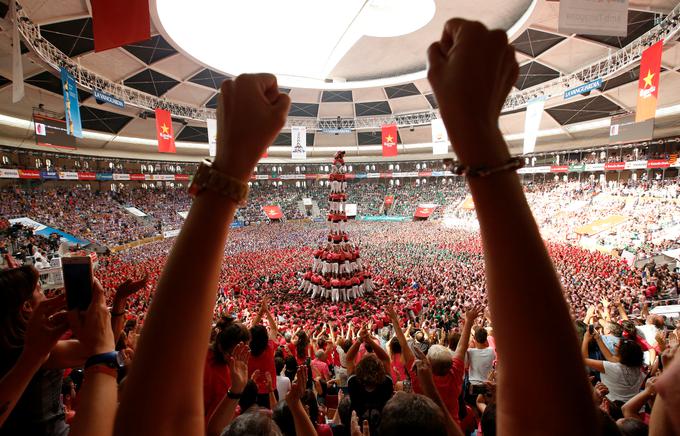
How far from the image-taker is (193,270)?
854mm

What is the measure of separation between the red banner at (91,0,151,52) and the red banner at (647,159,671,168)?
36580 mm

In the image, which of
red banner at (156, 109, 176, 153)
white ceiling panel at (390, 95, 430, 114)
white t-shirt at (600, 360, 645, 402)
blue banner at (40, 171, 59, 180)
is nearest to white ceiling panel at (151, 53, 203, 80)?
red banner at (156, 109, 176, 153)

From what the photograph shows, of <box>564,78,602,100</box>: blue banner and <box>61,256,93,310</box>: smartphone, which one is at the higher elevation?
<box>564,78,602,100</box>: blue banner

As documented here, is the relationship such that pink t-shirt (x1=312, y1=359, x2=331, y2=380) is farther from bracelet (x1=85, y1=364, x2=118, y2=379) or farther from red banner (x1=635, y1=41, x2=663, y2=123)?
red banner (x1=635, y1=41, x2=663, y2=123)

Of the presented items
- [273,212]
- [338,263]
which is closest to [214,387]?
[338,263]

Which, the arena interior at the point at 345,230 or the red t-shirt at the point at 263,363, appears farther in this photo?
the red t-shirt at the point at 263,363

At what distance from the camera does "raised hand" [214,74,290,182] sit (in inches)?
38.4

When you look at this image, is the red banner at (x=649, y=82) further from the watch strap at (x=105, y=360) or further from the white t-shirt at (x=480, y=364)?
the watch strap at (x=105, y=360)

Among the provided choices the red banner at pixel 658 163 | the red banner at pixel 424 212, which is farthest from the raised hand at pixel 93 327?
the red banner at pixel 424 212

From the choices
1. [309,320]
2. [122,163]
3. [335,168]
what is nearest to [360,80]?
[335,168]

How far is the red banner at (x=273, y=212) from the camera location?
151ft

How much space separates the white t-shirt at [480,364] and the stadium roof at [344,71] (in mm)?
18155

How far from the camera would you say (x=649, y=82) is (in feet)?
41.1

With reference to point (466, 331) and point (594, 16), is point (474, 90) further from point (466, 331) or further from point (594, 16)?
point (594, 16)
